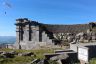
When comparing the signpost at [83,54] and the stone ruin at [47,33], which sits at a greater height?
the stone ruin at [47,33]

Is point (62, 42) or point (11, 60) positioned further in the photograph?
point (62, 42)

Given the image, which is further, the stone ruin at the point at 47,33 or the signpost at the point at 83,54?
the stone ruin at the point at 47,33

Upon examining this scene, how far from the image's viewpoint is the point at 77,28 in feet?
152

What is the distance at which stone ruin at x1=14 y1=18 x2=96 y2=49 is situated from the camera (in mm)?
42312

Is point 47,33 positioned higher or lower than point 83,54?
higher

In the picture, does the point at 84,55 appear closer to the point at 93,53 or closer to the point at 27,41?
the point at 93,53

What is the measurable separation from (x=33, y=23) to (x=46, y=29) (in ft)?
10.0

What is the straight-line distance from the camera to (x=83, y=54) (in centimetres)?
2534

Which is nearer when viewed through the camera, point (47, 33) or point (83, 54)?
point (83, 54)

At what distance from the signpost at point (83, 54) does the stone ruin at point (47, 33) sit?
47.9 feet

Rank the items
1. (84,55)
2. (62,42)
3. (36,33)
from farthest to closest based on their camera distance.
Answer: (36,33), (62,42), (84,55)

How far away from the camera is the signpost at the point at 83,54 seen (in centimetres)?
2458

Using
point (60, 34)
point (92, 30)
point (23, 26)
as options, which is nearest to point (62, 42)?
point (60, 34)

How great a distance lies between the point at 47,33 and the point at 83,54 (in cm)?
2008
